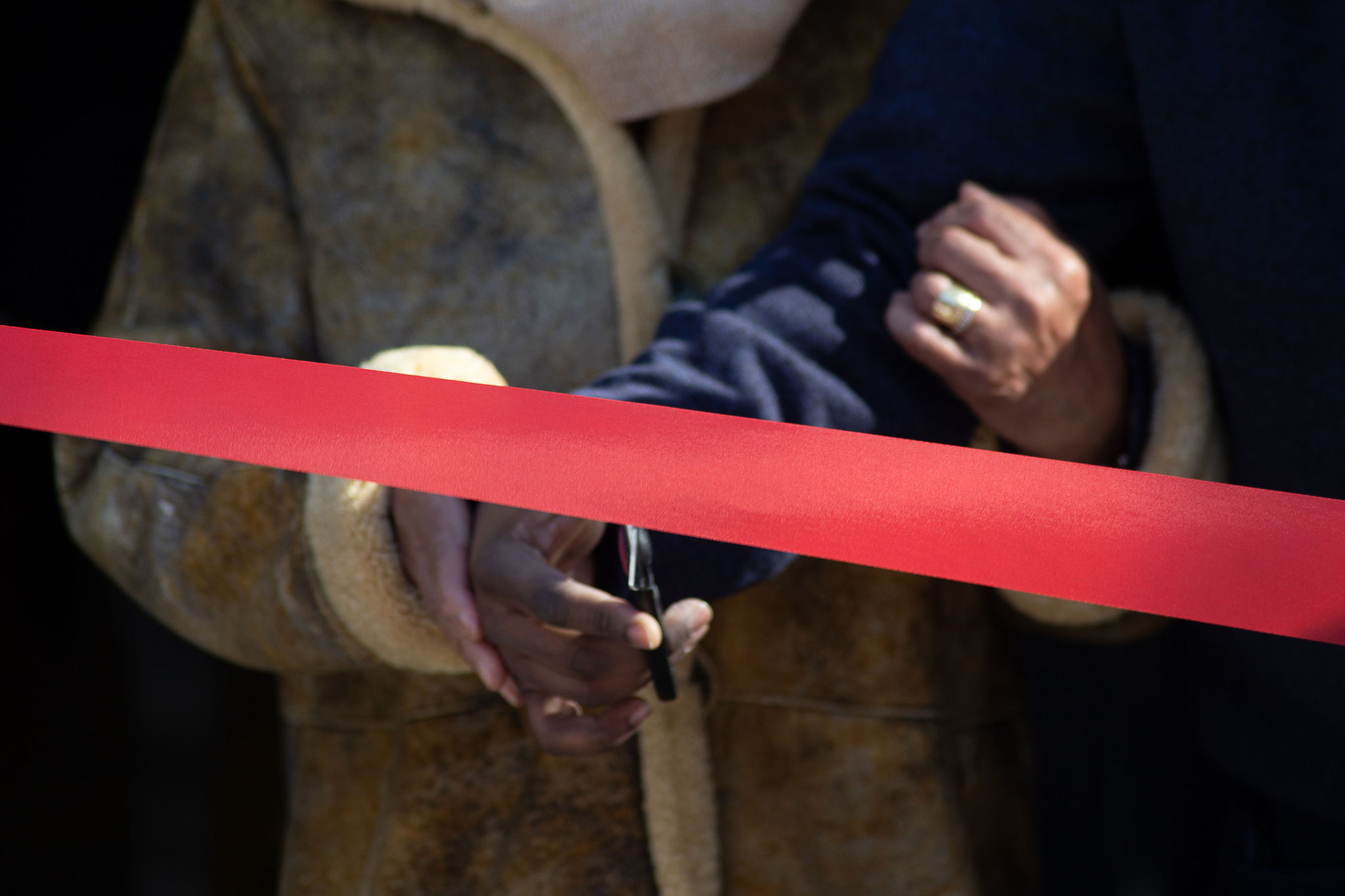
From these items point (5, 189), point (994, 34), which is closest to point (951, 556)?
point (994, 34)

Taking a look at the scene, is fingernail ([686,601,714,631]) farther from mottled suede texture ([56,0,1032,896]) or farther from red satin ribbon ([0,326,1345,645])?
mottled suede texture ([56,0,1032,896])

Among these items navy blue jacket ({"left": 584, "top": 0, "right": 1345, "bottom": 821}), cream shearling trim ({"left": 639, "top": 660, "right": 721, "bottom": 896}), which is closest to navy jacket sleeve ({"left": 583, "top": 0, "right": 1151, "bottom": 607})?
navy blue jacket ({"left": 584, "top": 0, "right": 1345, "bottom": 821})

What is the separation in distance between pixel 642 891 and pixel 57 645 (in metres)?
1.04

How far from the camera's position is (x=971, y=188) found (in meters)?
0.60

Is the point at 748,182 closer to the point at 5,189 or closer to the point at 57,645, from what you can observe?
the point at 5,189

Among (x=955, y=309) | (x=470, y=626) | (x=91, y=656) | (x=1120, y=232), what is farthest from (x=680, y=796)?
(x=91, y=656)

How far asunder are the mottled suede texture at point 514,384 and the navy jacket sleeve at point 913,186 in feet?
0.44

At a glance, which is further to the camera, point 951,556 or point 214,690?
point 214,690

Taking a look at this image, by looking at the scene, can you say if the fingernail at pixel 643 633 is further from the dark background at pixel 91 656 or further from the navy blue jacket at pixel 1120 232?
the dark background at pixel 91 656

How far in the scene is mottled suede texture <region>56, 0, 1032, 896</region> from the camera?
0.72 meters

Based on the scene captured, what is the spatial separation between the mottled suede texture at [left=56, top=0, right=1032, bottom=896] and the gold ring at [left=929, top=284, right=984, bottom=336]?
0.22m

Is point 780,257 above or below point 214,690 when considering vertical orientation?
above

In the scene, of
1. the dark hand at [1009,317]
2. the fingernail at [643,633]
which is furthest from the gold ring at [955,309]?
the fingernail at [643,633]

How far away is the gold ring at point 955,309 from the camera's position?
575 millimetres
